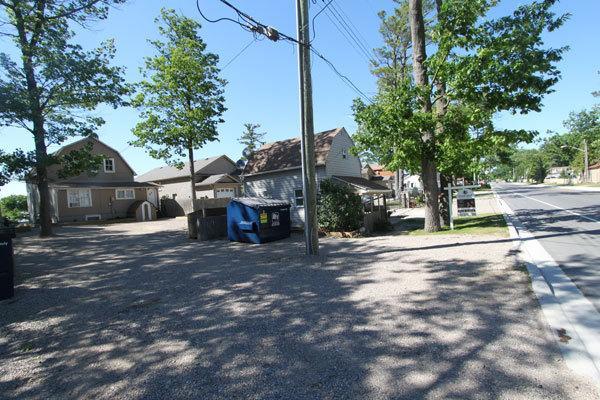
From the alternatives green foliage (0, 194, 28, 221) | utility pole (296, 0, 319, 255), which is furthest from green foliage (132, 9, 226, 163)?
green foliage (0, 194, 28, 221)

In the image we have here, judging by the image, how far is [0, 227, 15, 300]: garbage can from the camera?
6.36 metres

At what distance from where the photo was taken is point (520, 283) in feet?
19.6

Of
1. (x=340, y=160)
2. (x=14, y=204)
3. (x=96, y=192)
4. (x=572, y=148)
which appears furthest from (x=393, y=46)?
(x=572, y=148)

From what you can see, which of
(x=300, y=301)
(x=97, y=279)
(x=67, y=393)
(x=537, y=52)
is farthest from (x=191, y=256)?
(x=537, y=52)

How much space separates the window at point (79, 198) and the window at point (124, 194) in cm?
213

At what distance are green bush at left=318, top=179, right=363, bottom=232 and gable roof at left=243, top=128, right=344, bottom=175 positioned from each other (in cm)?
434

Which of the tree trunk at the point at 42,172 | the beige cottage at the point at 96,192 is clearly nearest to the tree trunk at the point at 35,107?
the tree trunk at the point at 42,172

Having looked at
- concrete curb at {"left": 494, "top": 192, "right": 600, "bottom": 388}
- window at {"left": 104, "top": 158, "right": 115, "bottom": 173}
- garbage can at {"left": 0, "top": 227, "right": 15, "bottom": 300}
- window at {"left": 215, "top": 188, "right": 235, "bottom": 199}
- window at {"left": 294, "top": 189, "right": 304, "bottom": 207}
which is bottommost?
concrete curb at {"left": 494, "top": 192, "right": 600, "bottom": 388}

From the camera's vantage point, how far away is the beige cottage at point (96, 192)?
25.4 metres

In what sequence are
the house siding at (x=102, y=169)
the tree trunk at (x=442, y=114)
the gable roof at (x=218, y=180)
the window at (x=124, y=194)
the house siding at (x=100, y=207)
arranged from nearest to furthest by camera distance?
the tree trunk at (x=442, y=114)
the house siding at (x=100, y=207)
the house siding at (x=102, y=169)
the window at (x=124, y=194)
the gable roof at (x=218, y=180)

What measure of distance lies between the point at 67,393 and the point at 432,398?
11.1ft

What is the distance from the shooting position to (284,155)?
67.1ft

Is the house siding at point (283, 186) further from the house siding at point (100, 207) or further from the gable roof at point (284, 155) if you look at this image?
the house siding at point (100, 207)

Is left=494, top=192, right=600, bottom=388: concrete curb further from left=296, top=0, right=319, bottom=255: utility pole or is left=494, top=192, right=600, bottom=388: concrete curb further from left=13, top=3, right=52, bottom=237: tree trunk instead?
left=13, top=3, right=52, bottom=237: tree trunk
